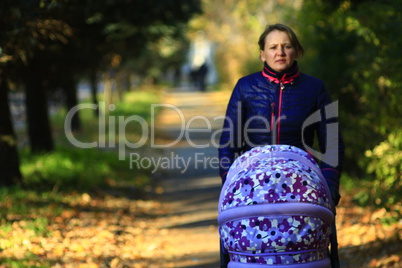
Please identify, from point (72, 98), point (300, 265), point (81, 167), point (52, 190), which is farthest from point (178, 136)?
point (300, 265)

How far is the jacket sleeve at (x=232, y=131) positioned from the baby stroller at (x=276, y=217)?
0.71m

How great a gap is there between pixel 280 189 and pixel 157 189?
10418mm

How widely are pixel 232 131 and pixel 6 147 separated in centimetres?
682

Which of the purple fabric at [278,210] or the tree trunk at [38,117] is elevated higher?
the purple fabric at [278,210]

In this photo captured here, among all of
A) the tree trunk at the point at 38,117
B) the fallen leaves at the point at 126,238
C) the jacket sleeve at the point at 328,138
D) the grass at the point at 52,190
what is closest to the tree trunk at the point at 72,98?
the tree trunk at the point at 38,117

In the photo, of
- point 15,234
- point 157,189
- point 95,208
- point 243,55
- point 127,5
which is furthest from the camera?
point 243,55

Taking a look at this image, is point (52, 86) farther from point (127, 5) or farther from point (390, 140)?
point (390, 140)

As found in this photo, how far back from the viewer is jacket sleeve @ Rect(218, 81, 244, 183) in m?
4.64

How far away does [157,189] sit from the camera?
556 inches

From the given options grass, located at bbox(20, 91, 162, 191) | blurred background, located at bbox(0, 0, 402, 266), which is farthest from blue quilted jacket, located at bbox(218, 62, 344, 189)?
grass, located at bbox(20, 91, 162, 191)

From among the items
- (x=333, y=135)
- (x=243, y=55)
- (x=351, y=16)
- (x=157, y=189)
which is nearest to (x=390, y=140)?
(x=351, y=16)

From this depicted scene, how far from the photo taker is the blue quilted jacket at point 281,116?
4.56 meters

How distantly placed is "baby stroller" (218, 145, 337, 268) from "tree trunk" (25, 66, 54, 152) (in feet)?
35.0

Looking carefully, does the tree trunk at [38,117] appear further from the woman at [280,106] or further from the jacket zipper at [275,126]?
the jacket zipper at [275,126]
